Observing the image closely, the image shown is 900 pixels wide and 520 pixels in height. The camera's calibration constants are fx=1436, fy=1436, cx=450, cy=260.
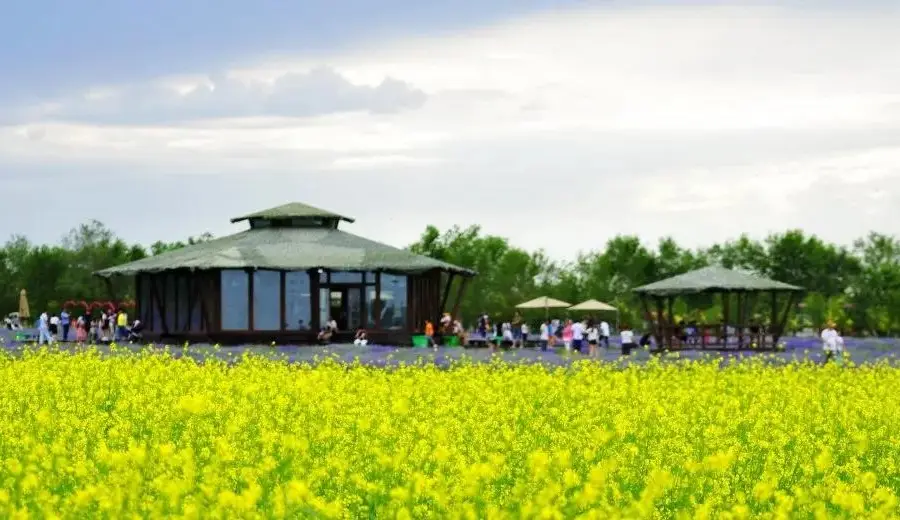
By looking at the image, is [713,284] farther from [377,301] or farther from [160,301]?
[160,301]

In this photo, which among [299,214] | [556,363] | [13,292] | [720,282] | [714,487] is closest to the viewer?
[714,487]

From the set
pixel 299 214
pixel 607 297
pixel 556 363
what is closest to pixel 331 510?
pixel 556 363

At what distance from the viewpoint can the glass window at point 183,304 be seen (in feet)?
159

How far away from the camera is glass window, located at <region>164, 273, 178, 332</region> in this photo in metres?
49.0

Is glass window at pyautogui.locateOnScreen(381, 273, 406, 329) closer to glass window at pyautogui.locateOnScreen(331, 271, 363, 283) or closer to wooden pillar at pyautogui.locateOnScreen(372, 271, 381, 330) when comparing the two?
wooden pillar at pyautogui.locateOnScreen(372, 271, 381, 330)

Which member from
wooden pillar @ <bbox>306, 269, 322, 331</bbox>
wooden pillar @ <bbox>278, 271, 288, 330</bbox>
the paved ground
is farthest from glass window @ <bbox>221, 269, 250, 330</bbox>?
the paved ground

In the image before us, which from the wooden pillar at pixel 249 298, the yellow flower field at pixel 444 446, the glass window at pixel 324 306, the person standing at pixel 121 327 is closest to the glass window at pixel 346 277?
the glass window at pixel 324 306

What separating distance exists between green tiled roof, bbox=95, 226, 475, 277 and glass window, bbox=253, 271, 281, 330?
0.73m

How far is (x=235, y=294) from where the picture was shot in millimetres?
47250

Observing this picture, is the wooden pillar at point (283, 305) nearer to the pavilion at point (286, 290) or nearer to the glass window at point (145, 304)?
the pavilion at point (286, 290)

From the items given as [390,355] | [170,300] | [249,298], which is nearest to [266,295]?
[249,298]

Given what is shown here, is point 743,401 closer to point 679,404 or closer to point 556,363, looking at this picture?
point 679,404

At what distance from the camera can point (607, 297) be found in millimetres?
81438

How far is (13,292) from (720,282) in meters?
65.2
